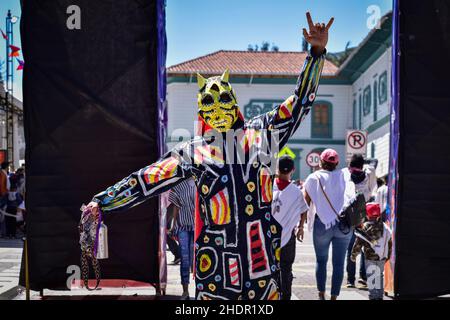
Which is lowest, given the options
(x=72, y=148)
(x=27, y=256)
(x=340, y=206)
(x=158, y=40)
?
(x=27, y=256)

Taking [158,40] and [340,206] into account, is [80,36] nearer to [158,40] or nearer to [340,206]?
[158,40]

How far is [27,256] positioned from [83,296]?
1.14m

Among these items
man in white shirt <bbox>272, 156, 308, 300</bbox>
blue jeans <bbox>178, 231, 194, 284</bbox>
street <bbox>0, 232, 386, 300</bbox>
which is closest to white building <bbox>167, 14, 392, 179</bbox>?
street <bbox>0, 232, 386, 300</bbox>

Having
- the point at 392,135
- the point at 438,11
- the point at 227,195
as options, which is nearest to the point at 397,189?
the point at 392,135

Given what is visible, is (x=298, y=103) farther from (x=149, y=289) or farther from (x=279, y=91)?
(x=279, y=91)

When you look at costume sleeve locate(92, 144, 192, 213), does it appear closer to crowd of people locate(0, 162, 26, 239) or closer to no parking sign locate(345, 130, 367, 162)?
no parking sign locate(345, 130, 367, 162)

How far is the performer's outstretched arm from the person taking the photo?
4.19m

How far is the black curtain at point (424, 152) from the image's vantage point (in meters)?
6.46

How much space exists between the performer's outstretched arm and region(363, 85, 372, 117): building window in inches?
1154

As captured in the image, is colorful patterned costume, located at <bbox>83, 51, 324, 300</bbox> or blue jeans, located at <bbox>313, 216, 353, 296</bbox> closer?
colorful patterned costume, located at <bbox>83, 51, 324, 300</bbox>

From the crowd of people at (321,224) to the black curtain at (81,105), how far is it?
3.99 feet

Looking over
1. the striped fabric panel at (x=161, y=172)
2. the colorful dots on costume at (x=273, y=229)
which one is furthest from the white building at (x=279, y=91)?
the striped fabric panel at (x=161, y=172)

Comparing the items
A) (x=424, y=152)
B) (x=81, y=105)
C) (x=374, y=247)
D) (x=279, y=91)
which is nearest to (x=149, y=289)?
(x=81, y=105)
